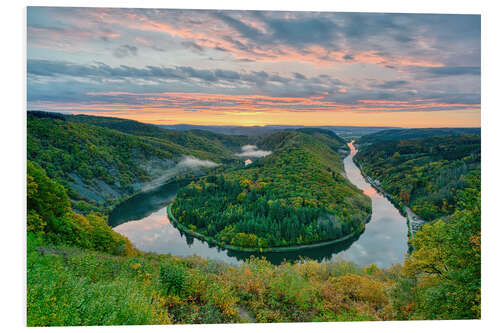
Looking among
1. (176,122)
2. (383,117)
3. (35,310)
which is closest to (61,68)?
(176,122)

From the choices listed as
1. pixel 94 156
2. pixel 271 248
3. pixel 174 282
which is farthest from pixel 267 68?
pixel 94 156

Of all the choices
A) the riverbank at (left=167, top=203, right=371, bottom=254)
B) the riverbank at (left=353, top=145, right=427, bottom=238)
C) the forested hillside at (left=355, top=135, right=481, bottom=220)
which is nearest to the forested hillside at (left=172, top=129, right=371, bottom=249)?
the riverbank at (left=167, top=203, right=371, bottom=254)

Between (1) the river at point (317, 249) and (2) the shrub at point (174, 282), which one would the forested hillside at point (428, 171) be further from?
(2) the shrub at point (174, 282)

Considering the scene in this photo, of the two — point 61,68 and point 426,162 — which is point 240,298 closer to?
point 61,68

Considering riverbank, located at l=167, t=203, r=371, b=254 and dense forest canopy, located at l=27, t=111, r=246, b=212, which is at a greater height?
dense forest canopy, located at l=27, t=111, r=246, b=212

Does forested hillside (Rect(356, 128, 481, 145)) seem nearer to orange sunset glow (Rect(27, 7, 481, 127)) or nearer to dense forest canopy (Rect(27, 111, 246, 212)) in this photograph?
orange sunset glow (Rect(27, 7, 481, 127))

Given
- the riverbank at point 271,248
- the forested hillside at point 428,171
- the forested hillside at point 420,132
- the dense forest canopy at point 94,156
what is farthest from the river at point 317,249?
the forested hillside at point 420,132
